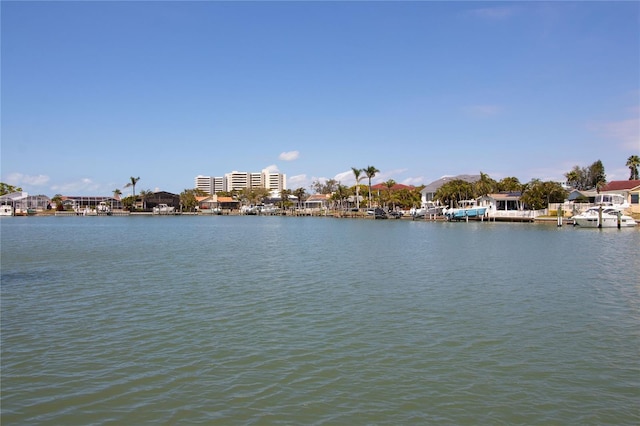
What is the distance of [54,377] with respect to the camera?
8977 millimetres

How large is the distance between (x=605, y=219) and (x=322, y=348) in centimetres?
5736

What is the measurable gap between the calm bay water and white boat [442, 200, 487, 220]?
6038 centimetres

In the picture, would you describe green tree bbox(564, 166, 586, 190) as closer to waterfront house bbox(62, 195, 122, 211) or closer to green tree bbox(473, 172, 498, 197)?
green tree bbox(473, 172, 498, 197)

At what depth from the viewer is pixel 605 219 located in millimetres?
56938

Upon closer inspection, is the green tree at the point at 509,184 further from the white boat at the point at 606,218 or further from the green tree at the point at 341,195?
the green tree at the point at 341,195

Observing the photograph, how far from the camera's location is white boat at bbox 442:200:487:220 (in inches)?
3174

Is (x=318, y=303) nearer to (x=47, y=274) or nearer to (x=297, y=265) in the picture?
(x=297, y=265)

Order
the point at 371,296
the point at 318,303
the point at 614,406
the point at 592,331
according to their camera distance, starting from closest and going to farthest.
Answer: the point at 614,406 < the point at 592,331 < the point at 318,303 < the point at 371,296

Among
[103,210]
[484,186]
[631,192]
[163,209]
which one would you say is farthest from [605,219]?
[103,210]

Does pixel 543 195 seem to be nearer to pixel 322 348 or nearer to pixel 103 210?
pixel 322 348

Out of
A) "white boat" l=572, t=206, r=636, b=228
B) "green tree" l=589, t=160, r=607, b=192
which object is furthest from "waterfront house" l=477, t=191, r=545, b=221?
"green tree" l=589, t=160, r=607, b=192

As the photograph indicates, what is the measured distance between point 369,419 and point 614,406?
4.06 metres

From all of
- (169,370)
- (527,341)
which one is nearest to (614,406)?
(527,341)

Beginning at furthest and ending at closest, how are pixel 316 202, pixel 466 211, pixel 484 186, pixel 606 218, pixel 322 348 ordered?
pixel 316 202 < pixel 484 186 < pixel 466 211 < pixel 606 218 < pixel 322 348
